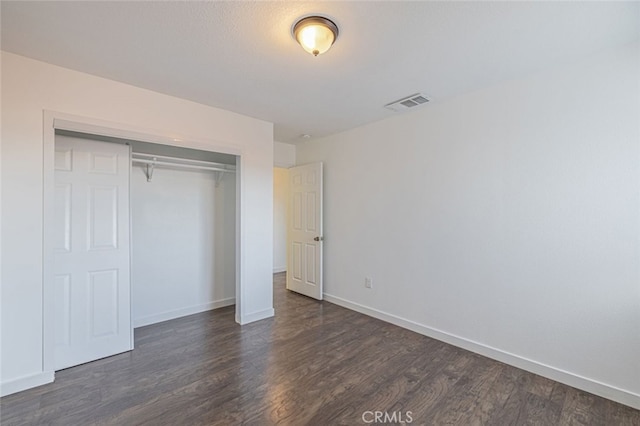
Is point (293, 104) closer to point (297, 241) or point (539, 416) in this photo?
point (297, 241)

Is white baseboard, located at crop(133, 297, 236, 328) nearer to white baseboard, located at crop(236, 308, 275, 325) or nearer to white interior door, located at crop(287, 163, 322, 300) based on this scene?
white baseboard, located at crop(236, 308, 275, 325)

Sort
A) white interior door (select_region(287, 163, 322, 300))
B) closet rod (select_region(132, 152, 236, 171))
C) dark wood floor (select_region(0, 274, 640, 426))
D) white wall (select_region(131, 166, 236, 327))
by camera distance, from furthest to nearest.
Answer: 1. white interior door (select_region(287, 163, 322, 300))
2. white wall (select_region(131, 166, 236, 327))
3. closet rod (select_region(132, 152, 236, 171))
4. dark wood floor (select_region(0, 274, 640, 426))

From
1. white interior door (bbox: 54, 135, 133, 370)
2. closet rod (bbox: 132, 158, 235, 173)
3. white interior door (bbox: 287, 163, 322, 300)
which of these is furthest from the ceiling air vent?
white interior door (bbox: 54, 135, 133, 370)

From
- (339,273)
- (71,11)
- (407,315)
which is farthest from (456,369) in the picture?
(71,11)

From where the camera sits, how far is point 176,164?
336 centimetres

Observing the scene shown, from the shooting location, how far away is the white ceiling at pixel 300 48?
1.65 meters

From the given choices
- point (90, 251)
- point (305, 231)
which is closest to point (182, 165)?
point (90, 251)

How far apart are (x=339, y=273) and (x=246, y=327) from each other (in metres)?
1.53

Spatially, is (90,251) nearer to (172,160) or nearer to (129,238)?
(129,238)

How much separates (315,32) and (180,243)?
2.97m

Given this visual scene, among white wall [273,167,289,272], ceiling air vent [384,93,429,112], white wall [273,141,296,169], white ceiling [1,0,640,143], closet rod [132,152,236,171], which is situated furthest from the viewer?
white wall [273,167,289,272]

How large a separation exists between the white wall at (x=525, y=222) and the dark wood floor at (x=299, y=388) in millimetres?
309

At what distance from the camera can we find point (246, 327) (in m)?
3.29

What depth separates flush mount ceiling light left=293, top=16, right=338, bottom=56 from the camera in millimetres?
1714
